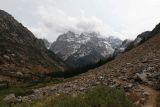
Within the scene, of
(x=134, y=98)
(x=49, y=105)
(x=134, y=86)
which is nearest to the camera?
(x=49, y=105)

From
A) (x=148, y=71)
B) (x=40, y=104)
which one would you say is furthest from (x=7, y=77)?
(x=40, y=104)

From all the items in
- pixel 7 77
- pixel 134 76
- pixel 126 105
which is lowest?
pixel 126 105

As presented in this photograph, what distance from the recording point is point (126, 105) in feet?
80.4

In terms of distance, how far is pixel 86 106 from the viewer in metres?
23.0

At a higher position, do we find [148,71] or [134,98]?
[148,71]

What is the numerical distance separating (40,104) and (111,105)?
Result: 4.95 metres

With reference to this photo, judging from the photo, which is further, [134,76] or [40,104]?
[134,76]

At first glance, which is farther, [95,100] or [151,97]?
[151,97]

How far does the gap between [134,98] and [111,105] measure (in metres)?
8.82

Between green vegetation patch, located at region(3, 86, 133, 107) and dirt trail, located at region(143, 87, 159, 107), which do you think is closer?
green vegetation patch, located at region(3, 86, 133, 107)

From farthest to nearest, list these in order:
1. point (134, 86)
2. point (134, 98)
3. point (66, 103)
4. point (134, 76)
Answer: point (134, 76) → point (134, 86) → point (134, 98) → point (66, 103)

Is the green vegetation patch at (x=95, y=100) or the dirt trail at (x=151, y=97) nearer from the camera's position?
the green vegetation patch at (x=95, y=100)

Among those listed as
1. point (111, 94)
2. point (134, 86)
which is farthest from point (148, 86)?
point (111, 94)

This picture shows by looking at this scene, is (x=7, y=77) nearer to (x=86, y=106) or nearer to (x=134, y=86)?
(x=134, y=86)
